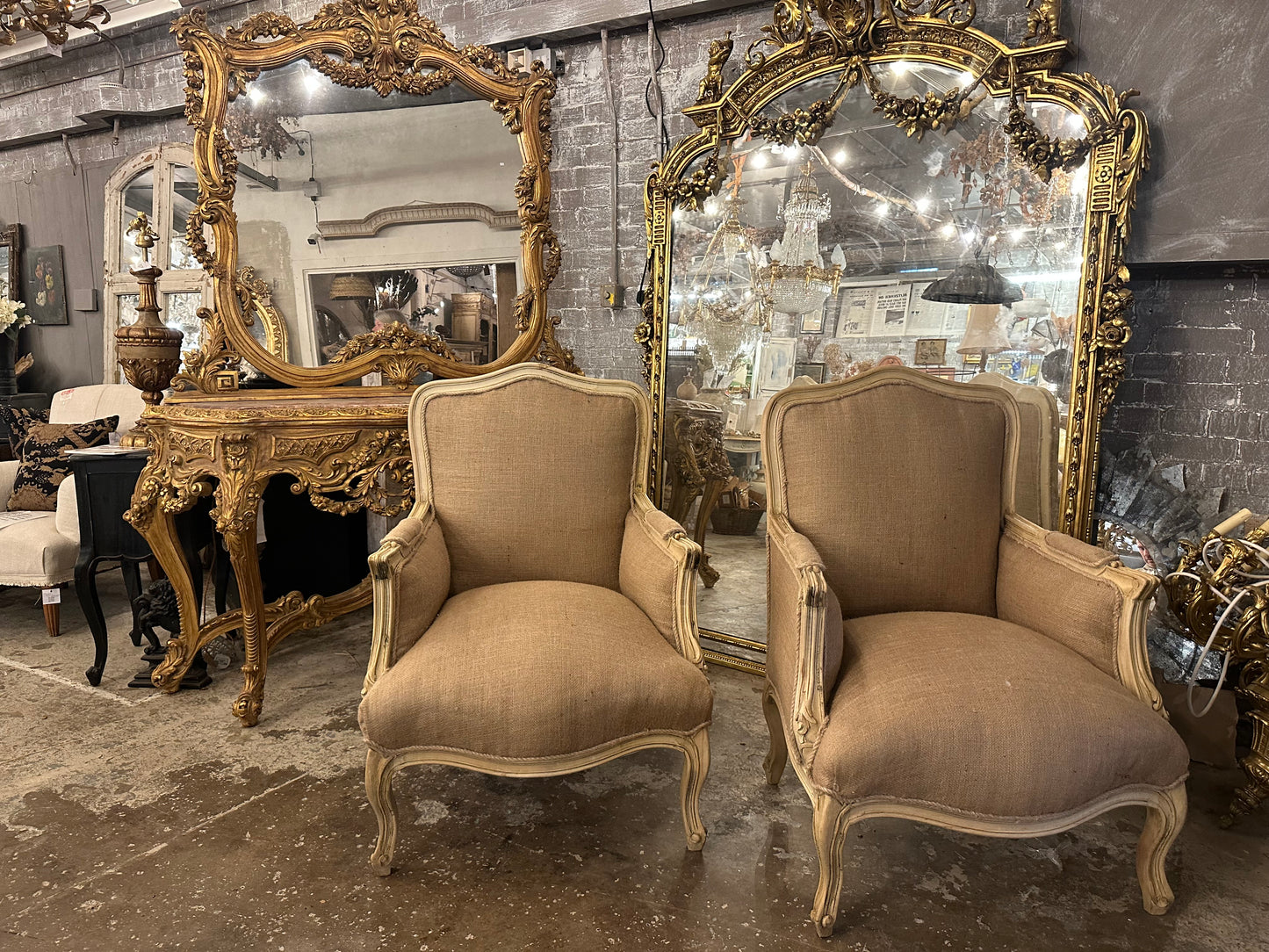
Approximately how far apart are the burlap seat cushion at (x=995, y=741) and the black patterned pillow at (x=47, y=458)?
3.19 m

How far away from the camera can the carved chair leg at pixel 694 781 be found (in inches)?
64.5

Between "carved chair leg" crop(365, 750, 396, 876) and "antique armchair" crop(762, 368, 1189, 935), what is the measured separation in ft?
2.75

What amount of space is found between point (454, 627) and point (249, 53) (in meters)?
2.25

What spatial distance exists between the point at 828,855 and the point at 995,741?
0.38 metres

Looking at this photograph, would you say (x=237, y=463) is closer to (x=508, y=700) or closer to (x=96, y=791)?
(x=96, y=791)

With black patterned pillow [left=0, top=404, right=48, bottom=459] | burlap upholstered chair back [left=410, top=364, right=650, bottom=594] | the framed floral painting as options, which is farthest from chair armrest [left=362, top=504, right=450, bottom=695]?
the framed floral painting

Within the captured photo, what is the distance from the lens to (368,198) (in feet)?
9.39

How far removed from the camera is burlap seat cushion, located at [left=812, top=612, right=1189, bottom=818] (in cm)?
136

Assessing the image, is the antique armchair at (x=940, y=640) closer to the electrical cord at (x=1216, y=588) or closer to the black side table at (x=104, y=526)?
the electrical cord at (x=1216, y=588)

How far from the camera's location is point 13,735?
2219 millimetres

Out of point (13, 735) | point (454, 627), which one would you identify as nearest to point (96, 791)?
point (13, 735)

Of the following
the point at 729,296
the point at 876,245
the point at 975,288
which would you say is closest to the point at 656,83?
the point at 729,296

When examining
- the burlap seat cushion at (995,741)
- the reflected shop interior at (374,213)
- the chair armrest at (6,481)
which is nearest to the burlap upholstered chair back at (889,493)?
the burlap seat cushion at (995,741)

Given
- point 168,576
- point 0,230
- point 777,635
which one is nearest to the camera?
point 777,635
